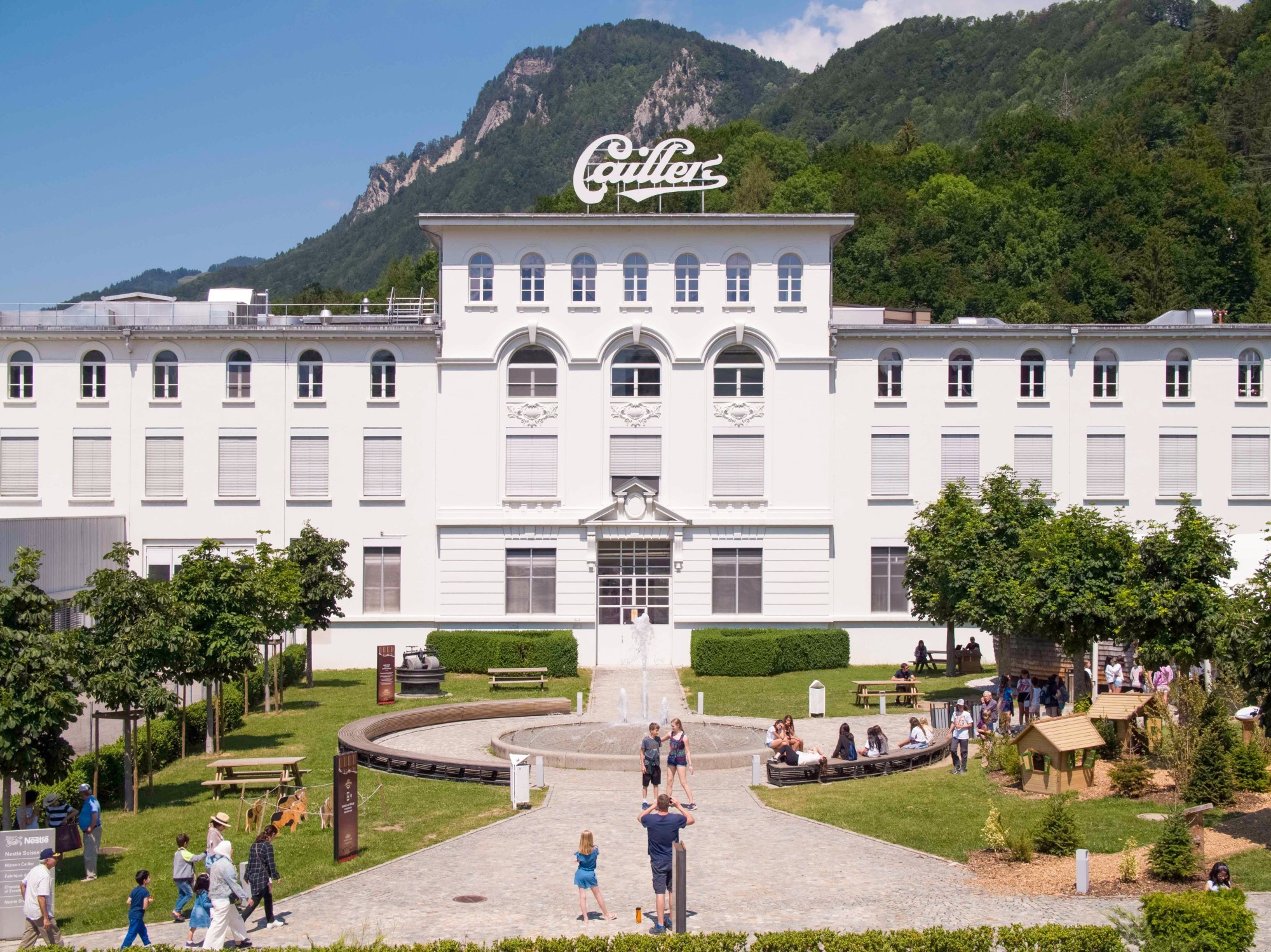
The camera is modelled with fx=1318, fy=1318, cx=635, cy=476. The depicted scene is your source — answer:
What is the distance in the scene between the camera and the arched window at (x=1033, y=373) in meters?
50.6

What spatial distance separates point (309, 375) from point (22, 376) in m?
10.8

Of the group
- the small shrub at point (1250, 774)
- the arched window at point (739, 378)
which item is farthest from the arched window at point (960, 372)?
the small shrub at point (1250, 774)

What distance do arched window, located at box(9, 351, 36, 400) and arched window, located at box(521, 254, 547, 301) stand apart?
1884 cm

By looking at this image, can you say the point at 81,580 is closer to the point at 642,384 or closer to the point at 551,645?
the point at 551,645

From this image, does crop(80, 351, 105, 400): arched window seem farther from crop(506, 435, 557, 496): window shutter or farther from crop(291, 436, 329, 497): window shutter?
crop(506, 435, 557, 496): window shutter

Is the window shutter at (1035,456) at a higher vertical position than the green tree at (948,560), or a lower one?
higher

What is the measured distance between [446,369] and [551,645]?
1127 cm

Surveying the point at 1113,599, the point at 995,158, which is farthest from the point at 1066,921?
the point at 995,158

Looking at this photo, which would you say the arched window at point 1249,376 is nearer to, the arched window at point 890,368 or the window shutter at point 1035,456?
the window shutter at point 1035,456

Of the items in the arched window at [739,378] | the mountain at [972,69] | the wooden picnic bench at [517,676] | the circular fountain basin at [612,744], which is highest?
the mountain at [972,69]

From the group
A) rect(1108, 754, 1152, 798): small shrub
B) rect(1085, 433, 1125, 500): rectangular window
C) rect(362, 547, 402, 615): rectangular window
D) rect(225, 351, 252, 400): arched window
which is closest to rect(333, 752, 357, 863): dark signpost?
rect(1108, 754, 1152, 798): small shrub

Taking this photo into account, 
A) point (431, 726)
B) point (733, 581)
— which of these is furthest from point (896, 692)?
point (431, 726)

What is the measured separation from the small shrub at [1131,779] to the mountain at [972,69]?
12895 centimetres

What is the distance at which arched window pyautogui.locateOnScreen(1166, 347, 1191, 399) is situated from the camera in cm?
5075
